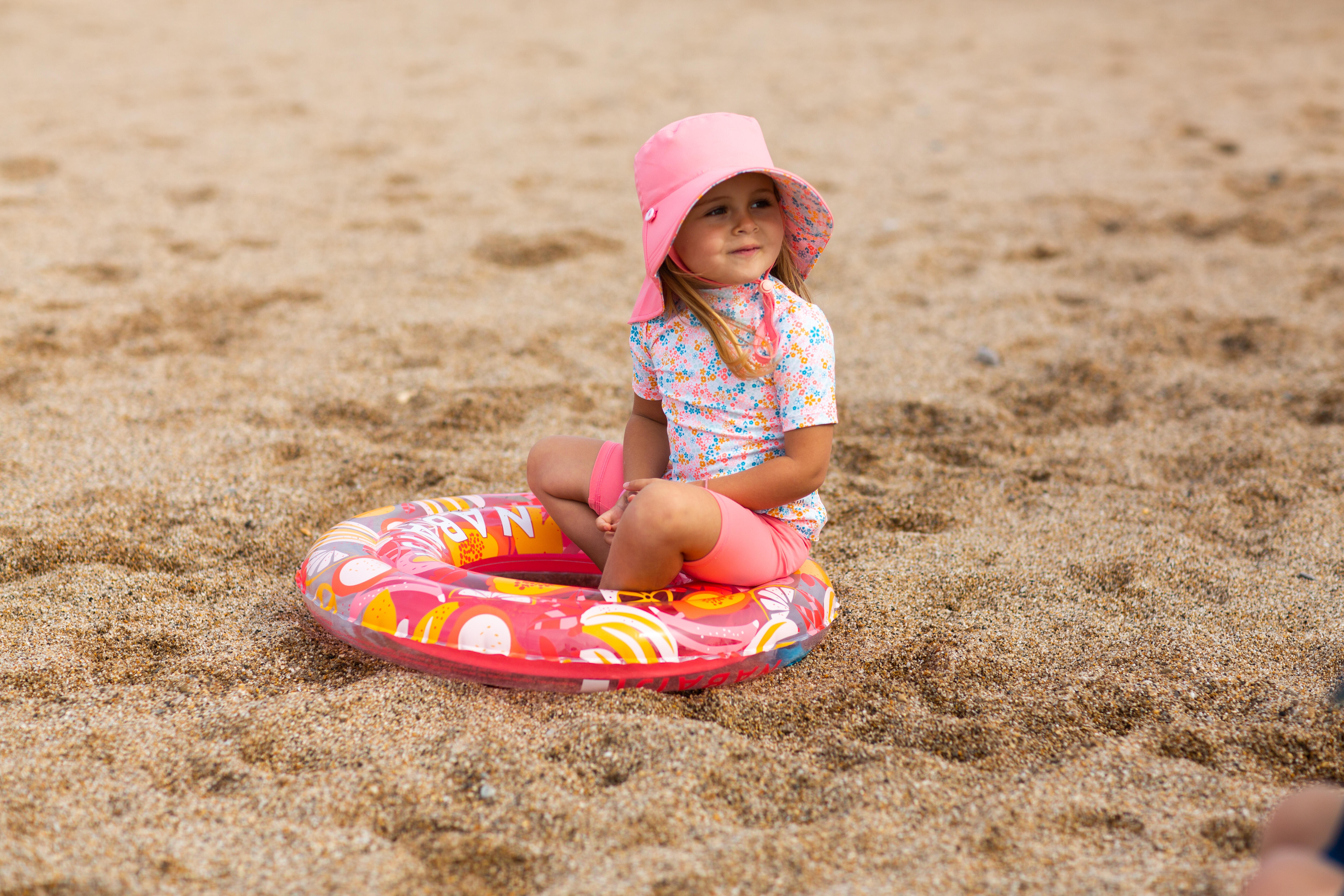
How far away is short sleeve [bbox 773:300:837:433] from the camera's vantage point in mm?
2375

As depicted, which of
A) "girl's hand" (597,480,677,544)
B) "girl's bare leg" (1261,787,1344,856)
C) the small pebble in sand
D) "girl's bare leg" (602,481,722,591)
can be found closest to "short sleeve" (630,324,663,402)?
"girl's hand" (597,480,677,544)

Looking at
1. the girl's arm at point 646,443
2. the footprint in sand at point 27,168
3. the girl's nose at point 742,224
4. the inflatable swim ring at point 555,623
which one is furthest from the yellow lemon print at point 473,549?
the footprint in sand at point 27,168

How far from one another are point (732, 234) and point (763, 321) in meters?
0.20

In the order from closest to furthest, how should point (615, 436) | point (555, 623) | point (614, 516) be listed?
point (555, 623), point (614, 516), point (615, 436)

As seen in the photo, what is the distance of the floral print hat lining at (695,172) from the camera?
228cm

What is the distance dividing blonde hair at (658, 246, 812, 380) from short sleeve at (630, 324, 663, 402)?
11 centimetres

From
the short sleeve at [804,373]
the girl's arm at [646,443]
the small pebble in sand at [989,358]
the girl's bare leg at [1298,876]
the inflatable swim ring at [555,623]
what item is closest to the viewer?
the girl's bare leg at [1298,876]

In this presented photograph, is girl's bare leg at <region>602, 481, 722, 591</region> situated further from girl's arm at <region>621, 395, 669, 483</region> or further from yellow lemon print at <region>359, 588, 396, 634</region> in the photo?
yellow lemon print at <region>359, 588, 396, 634</region>

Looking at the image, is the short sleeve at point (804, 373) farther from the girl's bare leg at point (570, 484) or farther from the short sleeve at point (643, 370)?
the girl's bare leg at point (570, 484)

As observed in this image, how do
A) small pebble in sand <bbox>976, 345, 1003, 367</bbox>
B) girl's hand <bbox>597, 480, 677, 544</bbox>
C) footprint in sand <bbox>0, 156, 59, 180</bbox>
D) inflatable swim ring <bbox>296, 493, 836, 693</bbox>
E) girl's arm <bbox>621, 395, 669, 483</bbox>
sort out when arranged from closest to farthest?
inflatable swim ring <bbox>296, 493, 836, 693</bbox>, girl's hand <bbox>597, 480, 677, 544</bbox>, girl's arm <bbox>621, 395, 669, 483</bbox>, small pebble in sand <bbox>976, 345, 1003, 367</bbox>, footprint in sand <bbox>0, 156, 59, 180</bbox>

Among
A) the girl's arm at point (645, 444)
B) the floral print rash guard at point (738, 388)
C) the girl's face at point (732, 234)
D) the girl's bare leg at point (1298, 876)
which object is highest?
the girl's face at point (732, 234)

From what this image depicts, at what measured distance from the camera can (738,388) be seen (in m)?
2.47

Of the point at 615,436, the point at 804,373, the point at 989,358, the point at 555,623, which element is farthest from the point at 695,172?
the point at 989,358

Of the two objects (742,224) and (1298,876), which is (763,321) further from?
(1298,876)
